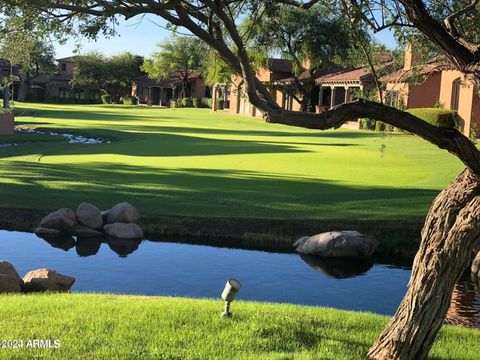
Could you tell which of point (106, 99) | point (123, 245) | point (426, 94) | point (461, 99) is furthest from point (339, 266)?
point (106, 99)

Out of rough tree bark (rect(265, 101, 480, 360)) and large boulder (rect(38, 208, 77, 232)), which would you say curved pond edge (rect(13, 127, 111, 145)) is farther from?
rough tree bark (rect(265, 101, 480, 360))

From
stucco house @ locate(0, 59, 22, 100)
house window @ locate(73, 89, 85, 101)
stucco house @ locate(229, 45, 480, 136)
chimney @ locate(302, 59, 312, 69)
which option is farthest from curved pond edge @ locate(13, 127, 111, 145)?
house window @ locate(73, 89, 85, 101)

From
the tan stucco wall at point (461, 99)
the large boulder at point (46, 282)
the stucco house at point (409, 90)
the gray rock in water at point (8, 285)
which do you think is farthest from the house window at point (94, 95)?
the gray rock in water at point (8, 285)

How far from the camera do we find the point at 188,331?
19.5 feet

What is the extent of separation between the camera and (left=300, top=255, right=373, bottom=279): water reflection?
12.1 meters

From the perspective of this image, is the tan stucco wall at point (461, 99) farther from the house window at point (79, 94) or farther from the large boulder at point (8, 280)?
the house window at point (79, 94)

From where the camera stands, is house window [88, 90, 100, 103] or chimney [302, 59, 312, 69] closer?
chimney [302, 59, 312, 69]

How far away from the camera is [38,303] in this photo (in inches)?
279

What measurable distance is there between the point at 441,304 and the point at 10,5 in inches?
193

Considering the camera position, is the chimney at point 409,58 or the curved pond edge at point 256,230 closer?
the chimney at point 409,58

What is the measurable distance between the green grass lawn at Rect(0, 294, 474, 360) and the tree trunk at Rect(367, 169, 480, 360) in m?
0.60

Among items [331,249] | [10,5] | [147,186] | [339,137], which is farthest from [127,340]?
[339,137]

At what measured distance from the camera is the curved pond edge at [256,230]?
13.6m

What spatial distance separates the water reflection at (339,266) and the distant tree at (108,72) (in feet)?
278
